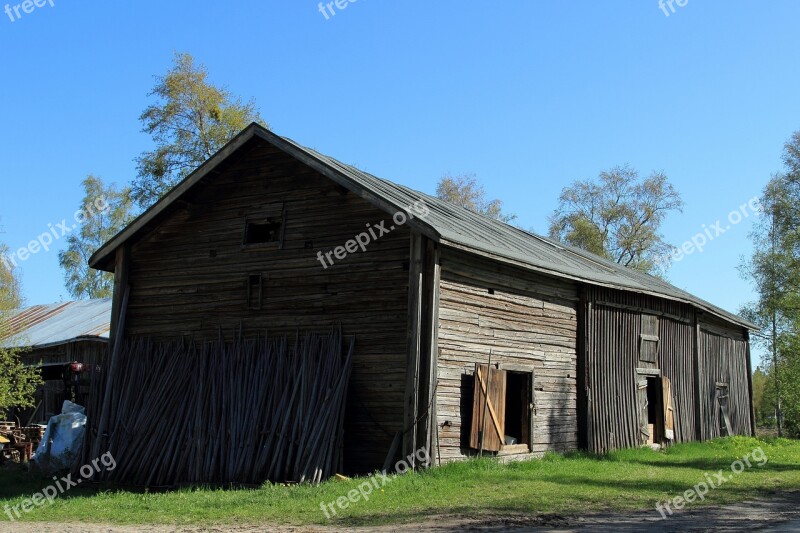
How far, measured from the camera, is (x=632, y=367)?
2022cm

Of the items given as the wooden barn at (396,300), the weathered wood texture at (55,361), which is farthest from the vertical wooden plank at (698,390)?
the weathered wood texture at (55,361)

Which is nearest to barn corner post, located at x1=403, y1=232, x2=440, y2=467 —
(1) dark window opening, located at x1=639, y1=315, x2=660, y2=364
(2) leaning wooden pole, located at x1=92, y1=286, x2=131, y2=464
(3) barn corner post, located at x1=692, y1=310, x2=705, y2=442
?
(2) leaning wooden pole, located at x1=92, y1=286, x2=131, y2=464

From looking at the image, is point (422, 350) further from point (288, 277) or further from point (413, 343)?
Answer: point (288, 277)

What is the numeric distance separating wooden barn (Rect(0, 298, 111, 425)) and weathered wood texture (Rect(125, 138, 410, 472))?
721cm

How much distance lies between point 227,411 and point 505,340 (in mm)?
5523

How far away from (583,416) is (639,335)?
348cm

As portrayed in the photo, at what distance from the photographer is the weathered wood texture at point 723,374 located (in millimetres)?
24141

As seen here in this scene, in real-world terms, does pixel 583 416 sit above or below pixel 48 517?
above

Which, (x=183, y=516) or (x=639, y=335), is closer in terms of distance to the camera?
(x=183, y=516)

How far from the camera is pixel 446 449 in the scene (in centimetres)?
1435

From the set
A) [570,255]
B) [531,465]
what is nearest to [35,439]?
[531,465]

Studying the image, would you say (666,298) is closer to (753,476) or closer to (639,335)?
(639,335)

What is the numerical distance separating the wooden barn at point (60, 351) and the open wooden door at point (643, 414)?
15.1 m

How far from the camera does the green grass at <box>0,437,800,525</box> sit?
1109 cm
